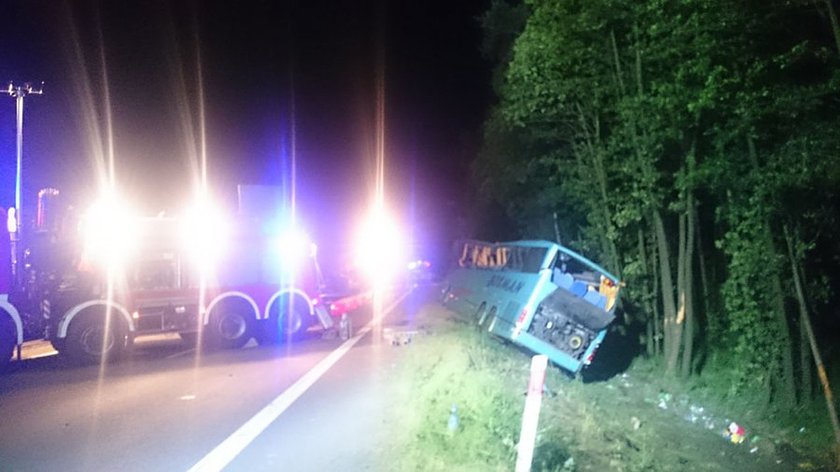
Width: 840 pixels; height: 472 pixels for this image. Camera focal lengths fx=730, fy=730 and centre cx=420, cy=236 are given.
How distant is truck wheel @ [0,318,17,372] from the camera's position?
12305mm

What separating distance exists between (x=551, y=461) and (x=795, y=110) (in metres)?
5.18

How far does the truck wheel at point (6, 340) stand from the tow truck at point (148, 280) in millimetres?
17

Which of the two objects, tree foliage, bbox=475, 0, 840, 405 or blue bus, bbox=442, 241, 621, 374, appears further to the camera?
blue bus, bbox=442, 241, 621, 374

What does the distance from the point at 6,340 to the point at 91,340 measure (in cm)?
138

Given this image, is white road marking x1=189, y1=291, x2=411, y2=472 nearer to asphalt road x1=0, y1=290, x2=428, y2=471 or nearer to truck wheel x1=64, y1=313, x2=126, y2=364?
asphalt road x1=0, y1=290, x2=428, y2=471

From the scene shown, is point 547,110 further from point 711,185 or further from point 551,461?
Result: point 551,461

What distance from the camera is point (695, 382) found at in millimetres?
11672

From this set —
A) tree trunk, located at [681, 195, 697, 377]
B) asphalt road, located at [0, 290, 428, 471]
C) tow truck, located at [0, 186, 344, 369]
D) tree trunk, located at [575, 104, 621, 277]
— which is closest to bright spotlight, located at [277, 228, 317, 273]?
tow truck, located at [0, 186, 344, 369]

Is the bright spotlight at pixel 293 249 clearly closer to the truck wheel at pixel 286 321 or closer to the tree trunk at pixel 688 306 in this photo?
the truck wheel at pixel 286 321

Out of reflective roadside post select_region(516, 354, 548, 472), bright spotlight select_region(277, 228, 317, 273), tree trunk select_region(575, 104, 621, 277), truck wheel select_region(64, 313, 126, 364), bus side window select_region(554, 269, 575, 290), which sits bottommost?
truck wheel select_region(64, 313, 126, 364)

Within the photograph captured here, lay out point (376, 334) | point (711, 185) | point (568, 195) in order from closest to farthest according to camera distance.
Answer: point (711, 185) → point (568, 195) → point (376, 334)

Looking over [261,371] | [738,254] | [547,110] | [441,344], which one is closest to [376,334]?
[441,344]

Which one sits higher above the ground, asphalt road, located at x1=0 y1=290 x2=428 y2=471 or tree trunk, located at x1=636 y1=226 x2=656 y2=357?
tree trunk, located at x1=636 y1=226 x2=656 y2=357

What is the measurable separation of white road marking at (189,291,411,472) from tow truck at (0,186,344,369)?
2.75 meters
